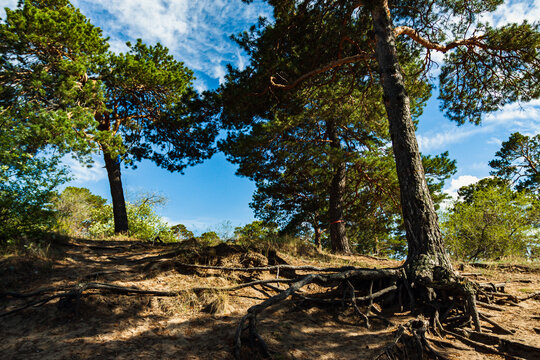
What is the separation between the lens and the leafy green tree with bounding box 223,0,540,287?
5.53 meters

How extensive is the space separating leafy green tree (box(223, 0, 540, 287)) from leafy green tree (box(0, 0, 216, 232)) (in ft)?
14.1

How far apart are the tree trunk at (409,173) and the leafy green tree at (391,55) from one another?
0.02m

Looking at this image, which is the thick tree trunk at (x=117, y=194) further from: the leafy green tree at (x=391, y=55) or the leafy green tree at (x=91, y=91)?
the leafy green tree at (x=391, y=55)

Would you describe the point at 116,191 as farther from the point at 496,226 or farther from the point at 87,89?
the point at 496,226

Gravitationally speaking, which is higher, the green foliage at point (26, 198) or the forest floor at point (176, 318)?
the green foliage at point (26, 198)

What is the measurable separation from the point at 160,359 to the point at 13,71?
1186 centimetres

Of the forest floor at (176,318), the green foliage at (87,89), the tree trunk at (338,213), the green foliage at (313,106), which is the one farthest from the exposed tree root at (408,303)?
the green foliage at (87,89)

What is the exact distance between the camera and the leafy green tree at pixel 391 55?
5.53 m

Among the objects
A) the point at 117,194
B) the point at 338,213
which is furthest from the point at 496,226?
the point at 117,194

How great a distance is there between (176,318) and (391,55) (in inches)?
260

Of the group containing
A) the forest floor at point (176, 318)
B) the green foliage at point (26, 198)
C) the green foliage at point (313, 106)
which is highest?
the green foliage at point (313, 106)

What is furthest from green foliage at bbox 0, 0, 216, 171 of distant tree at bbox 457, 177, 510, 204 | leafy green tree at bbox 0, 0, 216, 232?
distant tree at bbox 457, 177, 510, 204

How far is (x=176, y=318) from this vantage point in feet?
11.5

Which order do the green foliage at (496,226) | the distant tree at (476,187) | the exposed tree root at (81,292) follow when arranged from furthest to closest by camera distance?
the distant tree at (476,187) → the green foliage at (496,226) → the exposed tree root at (81,292)
